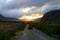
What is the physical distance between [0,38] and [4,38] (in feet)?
2.58

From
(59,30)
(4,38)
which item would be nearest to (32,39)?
(4,38)

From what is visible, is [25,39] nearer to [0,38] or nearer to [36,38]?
[36,38]

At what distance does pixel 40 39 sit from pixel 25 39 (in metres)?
3.19

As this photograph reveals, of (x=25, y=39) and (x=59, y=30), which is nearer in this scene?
(x=25, y=39)

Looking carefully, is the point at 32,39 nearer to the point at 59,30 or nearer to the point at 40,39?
the point at 40,39

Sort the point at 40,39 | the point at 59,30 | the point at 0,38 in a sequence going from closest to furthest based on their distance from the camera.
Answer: the point at 40,39 → the point at 0,38 → the point at 59,30

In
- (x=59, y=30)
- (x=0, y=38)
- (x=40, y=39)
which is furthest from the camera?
(x=59, y=30)

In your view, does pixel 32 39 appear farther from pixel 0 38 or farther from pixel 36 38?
pixel 0 38

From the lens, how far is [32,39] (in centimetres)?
3456

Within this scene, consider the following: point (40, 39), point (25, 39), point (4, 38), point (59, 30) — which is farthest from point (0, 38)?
point (59, 30)

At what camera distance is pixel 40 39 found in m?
33.2

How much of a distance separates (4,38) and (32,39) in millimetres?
5541

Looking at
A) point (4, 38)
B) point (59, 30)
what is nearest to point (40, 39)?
point (4, 38)

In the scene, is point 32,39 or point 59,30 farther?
point 59,30
